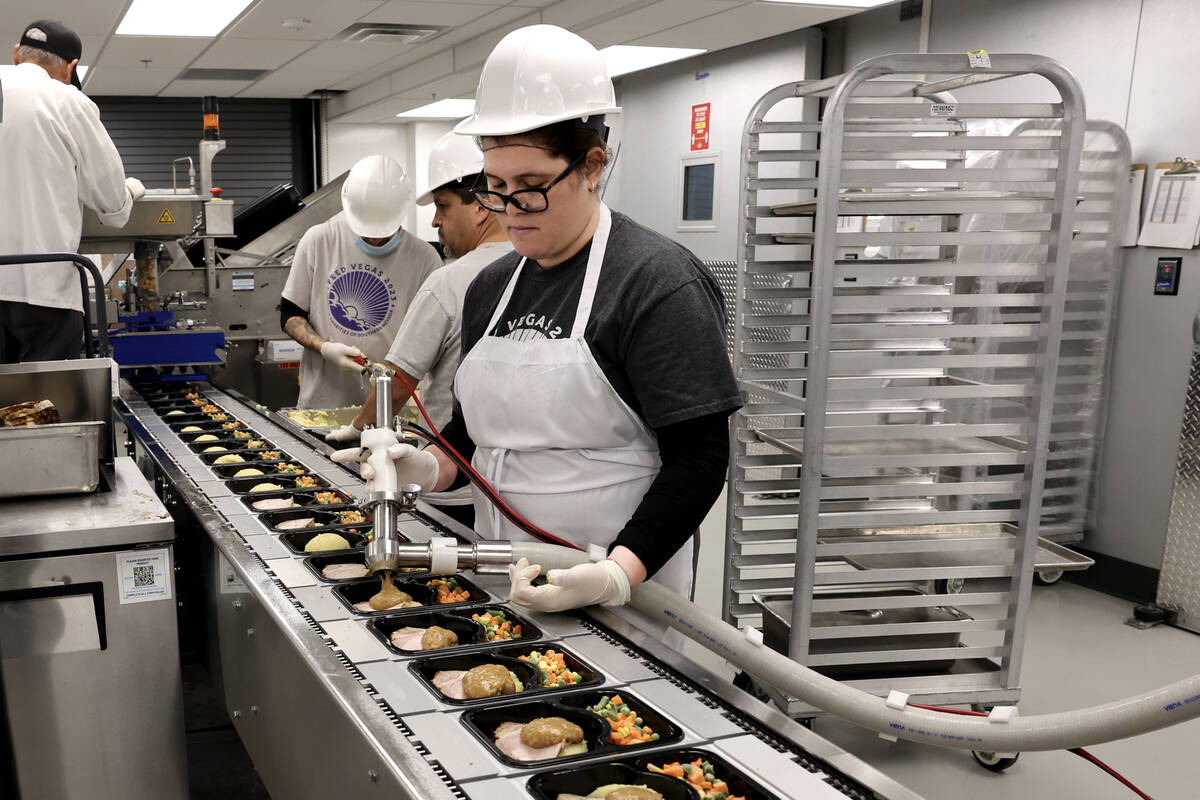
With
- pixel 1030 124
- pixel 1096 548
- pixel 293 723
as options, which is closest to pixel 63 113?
pixel 293 723

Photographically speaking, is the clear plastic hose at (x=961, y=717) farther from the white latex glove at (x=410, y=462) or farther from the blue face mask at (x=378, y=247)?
the blue face mask at (x=378, y=247)

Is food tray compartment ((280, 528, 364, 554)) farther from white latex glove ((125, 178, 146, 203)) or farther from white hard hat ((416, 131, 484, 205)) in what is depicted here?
white latex glove ((125, 178, 146, 203))

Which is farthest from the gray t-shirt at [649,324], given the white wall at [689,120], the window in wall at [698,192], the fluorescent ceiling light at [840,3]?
the window in wall at [698,192]

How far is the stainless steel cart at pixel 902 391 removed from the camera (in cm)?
271

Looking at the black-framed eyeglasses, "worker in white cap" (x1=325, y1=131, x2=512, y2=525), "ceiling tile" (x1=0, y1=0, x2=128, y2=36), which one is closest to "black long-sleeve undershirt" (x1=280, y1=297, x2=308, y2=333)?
"worker in white cap" (x1=325, y1=131, x2=512, y2=525)

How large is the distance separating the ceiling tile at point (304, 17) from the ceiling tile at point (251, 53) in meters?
0.22

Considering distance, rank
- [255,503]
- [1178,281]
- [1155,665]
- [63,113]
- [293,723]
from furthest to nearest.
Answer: [1178,281]
[1155,665]
[63,113]
[255,503]
[293,723]

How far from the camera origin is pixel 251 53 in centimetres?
818

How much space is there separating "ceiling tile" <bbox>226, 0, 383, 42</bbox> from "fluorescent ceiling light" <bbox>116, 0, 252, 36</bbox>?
0.36ft

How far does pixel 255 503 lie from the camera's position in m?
2.26

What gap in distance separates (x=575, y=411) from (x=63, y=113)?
226 cm

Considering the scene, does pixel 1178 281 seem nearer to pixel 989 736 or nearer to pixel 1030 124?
pixel 1030 124

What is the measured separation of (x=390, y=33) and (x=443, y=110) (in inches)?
132

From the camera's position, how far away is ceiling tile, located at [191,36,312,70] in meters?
7.71
